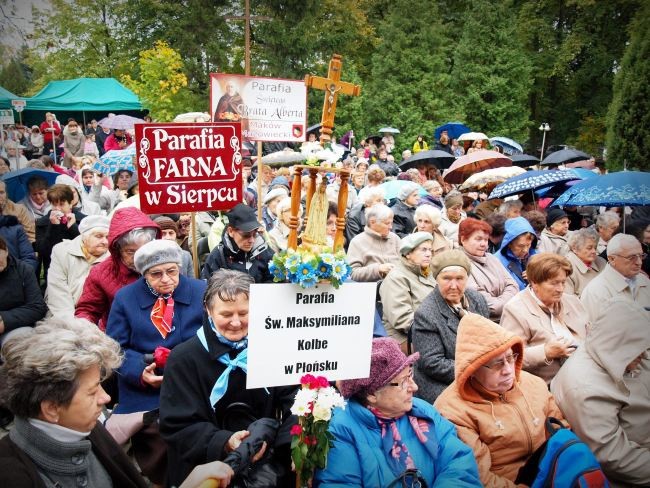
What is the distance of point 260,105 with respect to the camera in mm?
7078

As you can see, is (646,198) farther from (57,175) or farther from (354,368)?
(57,175)

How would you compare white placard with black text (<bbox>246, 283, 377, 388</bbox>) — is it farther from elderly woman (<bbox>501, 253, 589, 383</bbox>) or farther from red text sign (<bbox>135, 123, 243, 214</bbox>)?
red text sign (<bbox>135, 123, 243, 214</bbox>)

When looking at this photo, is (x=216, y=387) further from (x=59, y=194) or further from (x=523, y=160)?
(x=523, y=160)

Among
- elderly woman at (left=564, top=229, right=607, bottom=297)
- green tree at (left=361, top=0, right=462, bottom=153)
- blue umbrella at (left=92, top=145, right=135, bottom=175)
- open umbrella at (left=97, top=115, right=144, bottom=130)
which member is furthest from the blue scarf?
green tree at (left=361, top=0, right=462, bottom=153)

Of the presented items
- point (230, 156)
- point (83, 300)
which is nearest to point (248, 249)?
point (230, 156)

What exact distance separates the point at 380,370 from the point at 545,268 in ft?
6.71

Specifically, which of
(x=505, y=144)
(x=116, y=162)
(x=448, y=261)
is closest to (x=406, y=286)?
(x=448, y=261)

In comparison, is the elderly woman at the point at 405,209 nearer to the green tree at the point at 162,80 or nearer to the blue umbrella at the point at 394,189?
the blue umbrella at the point at 394,189

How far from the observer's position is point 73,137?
1781cm

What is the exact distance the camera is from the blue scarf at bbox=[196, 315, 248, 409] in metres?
3.14

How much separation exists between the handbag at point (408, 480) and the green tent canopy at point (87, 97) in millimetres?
25022

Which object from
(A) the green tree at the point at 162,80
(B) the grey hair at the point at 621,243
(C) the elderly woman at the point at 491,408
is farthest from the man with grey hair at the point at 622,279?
(A) the green tree at the point at 162,80

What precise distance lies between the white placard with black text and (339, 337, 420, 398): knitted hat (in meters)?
0.08

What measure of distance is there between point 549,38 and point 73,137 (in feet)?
45.2
